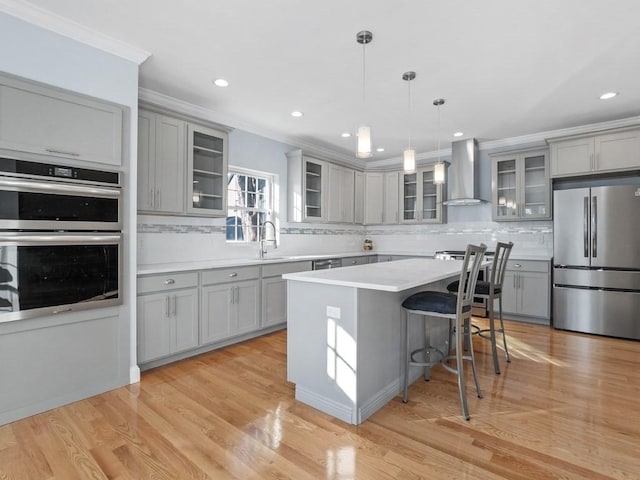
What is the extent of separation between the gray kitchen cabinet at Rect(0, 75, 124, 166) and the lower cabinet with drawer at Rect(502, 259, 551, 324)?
186 inches

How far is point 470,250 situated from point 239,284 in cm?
239

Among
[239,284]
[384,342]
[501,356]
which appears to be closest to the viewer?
[384,342]

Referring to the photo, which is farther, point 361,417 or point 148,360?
point 148,360

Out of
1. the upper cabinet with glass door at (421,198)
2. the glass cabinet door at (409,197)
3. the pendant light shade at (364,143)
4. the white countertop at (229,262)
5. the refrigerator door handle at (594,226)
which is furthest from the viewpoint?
the glass cabinet door at (409,197)

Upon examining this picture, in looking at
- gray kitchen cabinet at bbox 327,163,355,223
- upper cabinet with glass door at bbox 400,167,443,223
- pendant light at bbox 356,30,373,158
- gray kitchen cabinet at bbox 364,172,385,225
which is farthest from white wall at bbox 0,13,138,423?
upper cabinet with glass door at bbox 400,167,443,223

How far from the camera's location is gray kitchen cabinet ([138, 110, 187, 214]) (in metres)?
3.25

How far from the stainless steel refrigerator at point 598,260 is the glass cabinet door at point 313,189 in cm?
313

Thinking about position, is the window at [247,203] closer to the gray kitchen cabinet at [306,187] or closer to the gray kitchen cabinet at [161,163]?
the gray kitchen cabinet at [306,187]

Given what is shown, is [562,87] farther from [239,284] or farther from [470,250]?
[239,284]

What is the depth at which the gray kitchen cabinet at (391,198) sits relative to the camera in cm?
611

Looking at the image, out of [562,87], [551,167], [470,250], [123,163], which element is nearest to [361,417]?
[470,250]

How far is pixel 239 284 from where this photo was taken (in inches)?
145

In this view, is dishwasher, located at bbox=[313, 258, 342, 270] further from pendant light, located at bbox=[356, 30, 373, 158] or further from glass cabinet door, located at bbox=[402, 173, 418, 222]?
pendant light, located at bbox=[356, 30, 373, 158]

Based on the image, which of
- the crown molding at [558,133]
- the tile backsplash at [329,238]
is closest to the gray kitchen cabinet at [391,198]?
Answer: the tile backsplash at [329,238]
